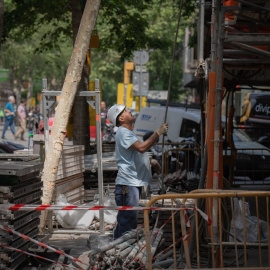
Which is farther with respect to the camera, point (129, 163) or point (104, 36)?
point (104, 36)

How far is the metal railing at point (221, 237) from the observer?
19.1 feet

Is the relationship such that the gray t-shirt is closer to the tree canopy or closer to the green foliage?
the tree canopy

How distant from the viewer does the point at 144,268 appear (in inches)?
258

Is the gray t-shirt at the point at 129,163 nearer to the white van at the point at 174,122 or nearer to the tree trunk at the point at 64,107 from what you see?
the tree trunk at the point at 64,107

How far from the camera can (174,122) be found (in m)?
19.9

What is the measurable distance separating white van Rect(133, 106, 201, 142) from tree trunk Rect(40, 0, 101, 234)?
10.4 m

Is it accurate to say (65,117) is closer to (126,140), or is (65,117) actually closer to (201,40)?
(126,140)

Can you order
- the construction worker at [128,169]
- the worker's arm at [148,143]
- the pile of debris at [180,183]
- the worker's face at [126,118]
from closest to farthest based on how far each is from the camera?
the worker's arm at [148,143] < the construction worker at [128,169] < the worker's face at [126,118] < the pile of debris at [180,183]

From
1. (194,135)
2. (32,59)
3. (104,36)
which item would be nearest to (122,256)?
(194,135)

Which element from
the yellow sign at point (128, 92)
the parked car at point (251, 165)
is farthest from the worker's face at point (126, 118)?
the yellow sign at point (128, 92)

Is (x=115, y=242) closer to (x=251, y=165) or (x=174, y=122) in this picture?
(x=251, y=165)

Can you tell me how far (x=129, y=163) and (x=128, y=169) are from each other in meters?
0.08

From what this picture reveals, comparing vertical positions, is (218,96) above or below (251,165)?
above

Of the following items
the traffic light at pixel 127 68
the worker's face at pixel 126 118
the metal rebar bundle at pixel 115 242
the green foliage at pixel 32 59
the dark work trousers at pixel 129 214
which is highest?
the green foliage at pixel 32 59
